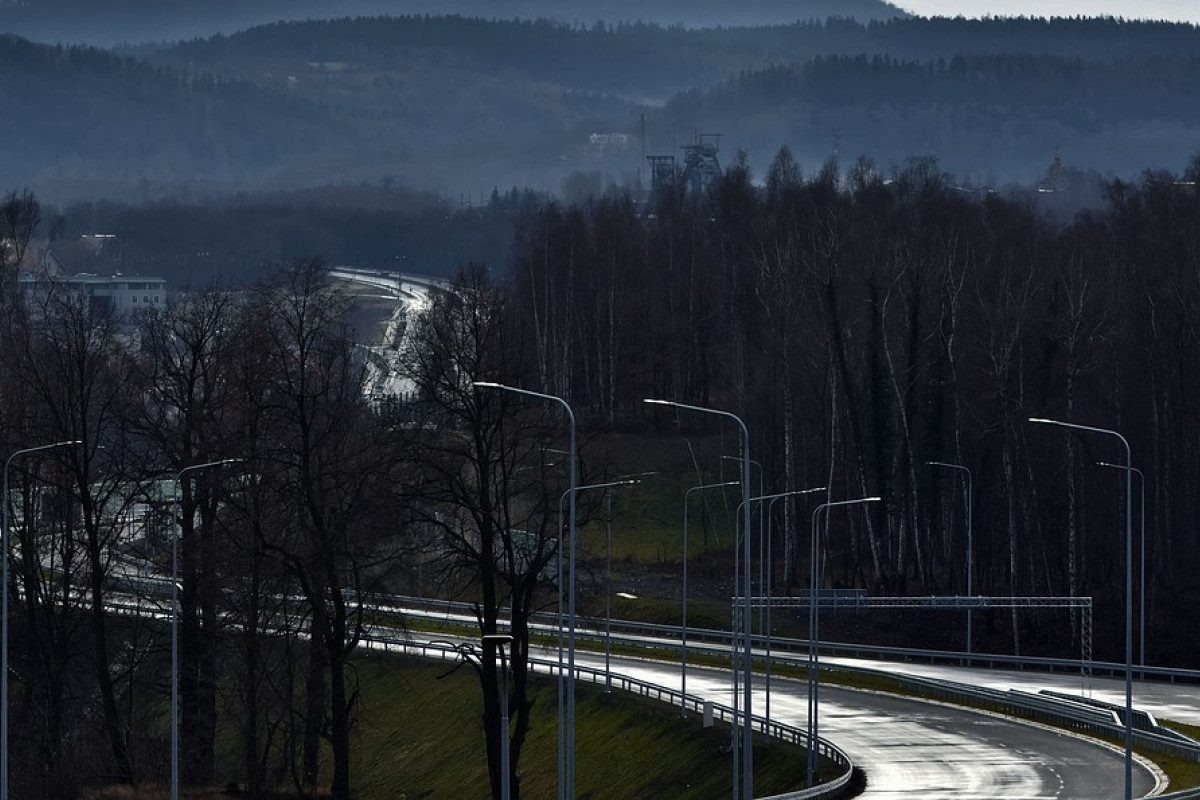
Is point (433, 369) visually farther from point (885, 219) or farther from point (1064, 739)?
point (885, 219)

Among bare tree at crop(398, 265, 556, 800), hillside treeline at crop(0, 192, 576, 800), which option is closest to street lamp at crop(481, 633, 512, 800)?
bare tree at crop(398, 265, 556, 800)

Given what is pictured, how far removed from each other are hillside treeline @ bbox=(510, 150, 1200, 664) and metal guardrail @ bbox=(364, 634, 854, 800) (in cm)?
1654

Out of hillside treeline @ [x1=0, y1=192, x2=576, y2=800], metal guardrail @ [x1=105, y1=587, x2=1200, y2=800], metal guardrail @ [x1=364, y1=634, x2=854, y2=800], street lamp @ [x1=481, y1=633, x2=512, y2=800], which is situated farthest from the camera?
metal guardrail @ [x1=105, y1=587, x2=1200, y2=800]

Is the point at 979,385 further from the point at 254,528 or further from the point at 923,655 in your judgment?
the point at 254,528

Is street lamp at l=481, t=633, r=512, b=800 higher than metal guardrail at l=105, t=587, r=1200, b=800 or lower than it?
higher

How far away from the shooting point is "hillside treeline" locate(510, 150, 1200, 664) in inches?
3317

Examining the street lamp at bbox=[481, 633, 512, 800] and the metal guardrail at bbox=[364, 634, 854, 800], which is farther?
the metal guardrail at bbox=[364, 634, 854, 800]

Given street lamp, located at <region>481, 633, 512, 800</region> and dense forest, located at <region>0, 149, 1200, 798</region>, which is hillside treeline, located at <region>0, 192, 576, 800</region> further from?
street lamp, located at <region>481, 633, 512, 800</region>

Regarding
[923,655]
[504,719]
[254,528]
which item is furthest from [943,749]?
[923,655]

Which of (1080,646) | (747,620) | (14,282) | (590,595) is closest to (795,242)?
(590,595)

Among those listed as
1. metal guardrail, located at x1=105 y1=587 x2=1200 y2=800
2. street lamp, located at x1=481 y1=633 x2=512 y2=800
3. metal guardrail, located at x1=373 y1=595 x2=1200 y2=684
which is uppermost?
street lamp, located at x1=481 y1=633 x2=512 y2=800

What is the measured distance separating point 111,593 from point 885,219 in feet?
151

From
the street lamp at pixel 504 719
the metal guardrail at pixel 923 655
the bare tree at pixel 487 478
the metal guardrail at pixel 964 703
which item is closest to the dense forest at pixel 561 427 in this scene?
the bare tree at pixel 487 478

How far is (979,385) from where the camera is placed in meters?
89.9
